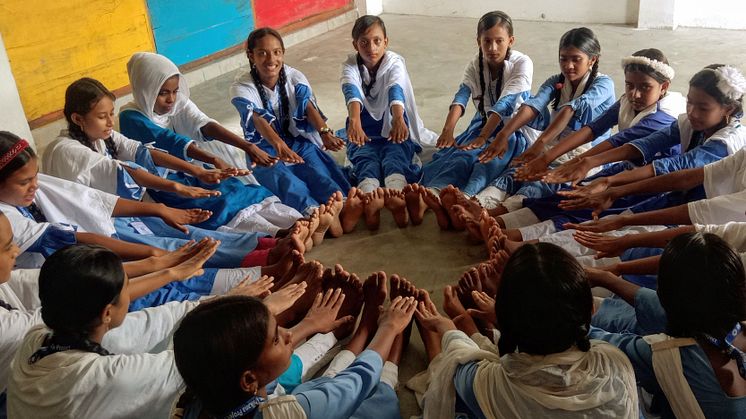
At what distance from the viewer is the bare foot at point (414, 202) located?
2.98 metres

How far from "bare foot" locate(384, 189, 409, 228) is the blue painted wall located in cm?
344

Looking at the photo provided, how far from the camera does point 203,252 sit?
2.33 metres

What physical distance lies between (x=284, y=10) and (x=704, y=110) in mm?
5358

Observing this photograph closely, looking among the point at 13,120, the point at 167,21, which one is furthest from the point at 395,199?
the point at 167,21

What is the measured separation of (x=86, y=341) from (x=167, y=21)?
15.3 ft

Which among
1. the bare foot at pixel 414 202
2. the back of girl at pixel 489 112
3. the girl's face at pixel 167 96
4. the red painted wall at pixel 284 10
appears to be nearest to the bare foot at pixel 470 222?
the bare foot at pixel 414 202

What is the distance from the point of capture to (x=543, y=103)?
3.23 metres

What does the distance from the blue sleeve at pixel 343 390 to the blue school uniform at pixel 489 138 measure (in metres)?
1.51

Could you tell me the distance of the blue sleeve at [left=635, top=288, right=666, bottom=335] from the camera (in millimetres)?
1681

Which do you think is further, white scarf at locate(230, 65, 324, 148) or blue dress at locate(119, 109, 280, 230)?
white scarf at locate(230, 65, 324, 148)

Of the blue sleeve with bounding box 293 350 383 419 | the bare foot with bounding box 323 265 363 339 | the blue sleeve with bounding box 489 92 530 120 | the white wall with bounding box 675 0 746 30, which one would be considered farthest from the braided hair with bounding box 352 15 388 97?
the white wall with bounding box 675 0 746 30

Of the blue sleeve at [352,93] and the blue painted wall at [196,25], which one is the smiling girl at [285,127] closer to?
the blue sleeve at [352,93]

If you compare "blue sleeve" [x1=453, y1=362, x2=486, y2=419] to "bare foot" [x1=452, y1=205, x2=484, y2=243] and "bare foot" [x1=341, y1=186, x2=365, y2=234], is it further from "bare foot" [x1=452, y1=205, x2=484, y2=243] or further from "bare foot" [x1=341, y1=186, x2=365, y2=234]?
"bare foot" [x1=341, y1=186, x2=365, y2=234]

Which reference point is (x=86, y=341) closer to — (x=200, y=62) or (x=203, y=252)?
(x=203, y=252)
